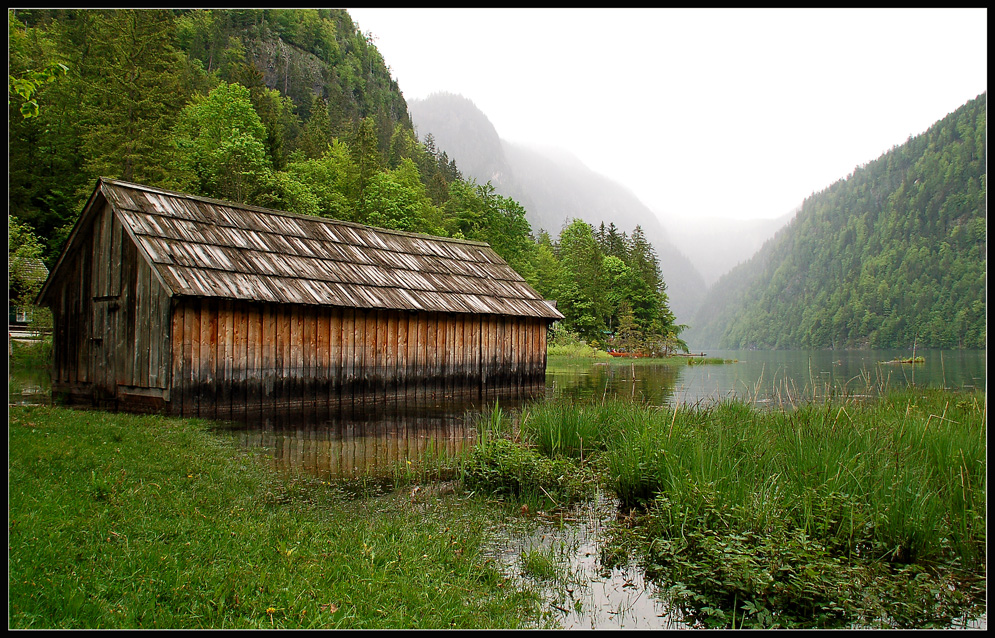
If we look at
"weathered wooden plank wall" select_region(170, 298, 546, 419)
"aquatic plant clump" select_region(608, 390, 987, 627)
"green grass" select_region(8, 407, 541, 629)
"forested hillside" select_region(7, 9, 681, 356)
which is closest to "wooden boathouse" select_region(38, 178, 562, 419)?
"weathered wooden plank wall" select_region(170, 298, 546, 419)

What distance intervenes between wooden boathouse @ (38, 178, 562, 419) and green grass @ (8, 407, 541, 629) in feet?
21.8

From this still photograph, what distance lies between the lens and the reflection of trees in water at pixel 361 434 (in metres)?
→ 9.58

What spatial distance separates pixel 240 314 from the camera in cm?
1563

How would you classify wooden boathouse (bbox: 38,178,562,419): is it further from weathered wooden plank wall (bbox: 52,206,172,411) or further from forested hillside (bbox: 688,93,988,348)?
forested hillside (bbox: 688,93,988,348)

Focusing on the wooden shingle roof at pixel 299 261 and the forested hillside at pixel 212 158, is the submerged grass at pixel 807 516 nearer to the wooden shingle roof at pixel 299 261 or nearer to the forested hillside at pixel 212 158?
the forested hillside at pixel 212 158

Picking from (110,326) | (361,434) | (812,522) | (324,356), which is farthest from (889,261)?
(812,522)

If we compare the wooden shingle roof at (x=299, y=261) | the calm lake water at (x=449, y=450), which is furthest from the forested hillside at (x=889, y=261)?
the calm lake water at (x=449, y=450)

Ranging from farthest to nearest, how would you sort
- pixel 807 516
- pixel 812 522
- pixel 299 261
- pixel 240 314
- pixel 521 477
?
pixel 299 261
pixel 240 314
pixel 521 477
pixel 812 522
pixel 807 516

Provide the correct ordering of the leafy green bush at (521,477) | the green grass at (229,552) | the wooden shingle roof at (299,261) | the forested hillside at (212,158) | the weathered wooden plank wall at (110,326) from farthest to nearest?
the forested hillside at (212,158) < the wooden shingle roof at (299,261) < the weathered wooden plank wall at (110,326) < the leafy green bush at (521,477) < the green grass at (229,552)

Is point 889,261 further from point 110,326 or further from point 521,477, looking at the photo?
point 521,477

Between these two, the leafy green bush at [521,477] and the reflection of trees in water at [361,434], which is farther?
the reflection of trees in water at [361,434]

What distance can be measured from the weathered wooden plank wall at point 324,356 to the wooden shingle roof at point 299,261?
493 millimetres

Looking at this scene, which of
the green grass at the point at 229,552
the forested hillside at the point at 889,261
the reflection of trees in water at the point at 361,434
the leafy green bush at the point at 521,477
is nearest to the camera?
the green grass at the point at 229,552

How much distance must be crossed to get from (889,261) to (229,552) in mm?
142426
